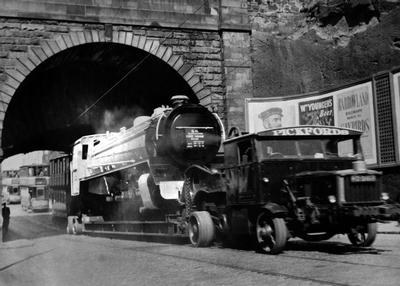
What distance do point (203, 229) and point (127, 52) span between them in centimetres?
1081

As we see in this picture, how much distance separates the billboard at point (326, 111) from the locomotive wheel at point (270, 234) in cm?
680

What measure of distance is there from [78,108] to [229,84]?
315 inches

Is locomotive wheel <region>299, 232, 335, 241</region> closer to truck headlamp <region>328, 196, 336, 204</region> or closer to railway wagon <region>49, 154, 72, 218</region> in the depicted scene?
truck headlamp <region>328, 196, 336, 204</region>

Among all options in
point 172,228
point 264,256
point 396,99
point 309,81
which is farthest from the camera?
point 309,81

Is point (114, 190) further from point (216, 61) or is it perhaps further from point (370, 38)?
point (370, 38)

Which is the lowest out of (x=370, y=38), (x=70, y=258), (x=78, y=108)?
(x=70, y=258)

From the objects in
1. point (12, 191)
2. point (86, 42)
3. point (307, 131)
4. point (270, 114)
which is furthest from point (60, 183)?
point (12, 191)

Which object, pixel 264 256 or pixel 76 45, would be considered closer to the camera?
pixel 264 256

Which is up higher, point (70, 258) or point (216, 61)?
point (216, 61)

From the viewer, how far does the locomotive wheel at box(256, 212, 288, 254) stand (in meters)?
8.21

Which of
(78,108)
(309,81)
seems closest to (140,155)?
(309,81)

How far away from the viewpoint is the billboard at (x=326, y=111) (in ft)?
47.6

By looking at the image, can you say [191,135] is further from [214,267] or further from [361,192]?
[214,267]

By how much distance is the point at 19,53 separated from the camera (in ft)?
56.3
